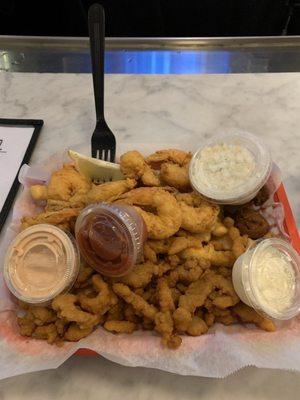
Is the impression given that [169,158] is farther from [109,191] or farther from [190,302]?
[190,302]

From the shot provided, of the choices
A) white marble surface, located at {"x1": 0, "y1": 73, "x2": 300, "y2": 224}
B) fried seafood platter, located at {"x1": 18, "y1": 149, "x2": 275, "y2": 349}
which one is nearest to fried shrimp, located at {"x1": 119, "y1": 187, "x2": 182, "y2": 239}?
fried seafood platter, located at {"x1": 18, "y1": 149, "x2": 275, "y2": 349}

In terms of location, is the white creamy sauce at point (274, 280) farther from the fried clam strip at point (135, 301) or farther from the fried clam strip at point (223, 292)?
the fried clam strip at point (135, 301)

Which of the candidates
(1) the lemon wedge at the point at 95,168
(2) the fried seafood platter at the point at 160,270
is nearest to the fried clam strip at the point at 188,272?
(2) the fried seafood platter at the point at 160,270

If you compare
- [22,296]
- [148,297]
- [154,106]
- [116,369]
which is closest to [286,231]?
[148,297]

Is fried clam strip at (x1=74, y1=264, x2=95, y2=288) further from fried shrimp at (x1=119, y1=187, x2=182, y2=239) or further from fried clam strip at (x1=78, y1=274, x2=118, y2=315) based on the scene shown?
fried shrimp at (x1=119, y1=187, x2=182, y2=239)

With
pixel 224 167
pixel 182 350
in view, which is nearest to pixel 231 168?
pixel 224 167
